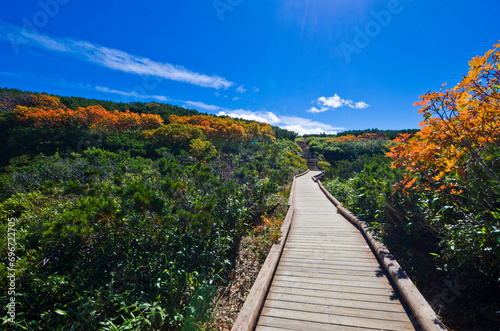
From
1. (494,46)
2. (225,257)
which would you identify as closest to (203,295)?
(225,257)

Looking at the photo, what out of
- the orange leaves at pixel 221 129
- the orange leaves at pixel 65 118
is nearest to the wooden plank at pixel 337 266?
the orange leaves at pixel 221 129

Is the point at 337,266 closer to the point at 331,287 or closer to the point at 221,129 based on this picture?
the point at 331,287

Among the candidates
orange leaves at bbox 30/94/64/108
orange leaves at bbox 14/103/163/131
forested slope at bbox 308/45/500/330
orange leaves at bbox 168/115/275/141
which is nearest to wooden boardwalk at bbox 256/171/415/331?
forested slope at bbox 308/45/500/330

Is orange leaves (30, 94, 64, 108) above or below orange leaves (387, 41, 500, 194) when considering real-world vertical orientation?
above

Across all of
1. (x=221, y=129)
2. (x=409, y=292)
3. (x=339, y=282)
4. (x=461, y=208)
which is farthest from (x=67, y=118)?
(x=461, y=208)

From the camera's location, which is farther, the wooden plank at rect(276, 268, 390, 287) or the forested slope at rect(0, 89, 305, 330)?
the wooden plank at rect(276, 268, 390, 287)

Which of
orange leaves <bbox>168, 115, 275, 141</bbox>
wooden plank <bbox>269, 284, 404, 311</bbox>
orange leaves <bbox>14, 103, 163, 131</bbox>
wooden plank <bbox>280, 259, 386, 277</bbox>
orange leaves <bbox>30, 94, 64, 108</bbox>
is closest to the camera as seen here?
wooden plank <bbox>269, 284, 404, 311</bbox>

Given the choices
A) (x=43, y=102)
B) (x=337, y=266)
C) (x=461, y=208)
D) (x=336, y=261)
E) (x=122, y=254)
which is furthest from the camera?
(x=43, y=102)

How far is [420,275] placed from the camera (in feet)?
12.0

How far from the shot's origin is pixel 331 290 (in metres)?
3.19

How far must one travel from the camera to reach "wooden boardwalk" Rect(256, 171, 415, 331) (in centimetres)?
260

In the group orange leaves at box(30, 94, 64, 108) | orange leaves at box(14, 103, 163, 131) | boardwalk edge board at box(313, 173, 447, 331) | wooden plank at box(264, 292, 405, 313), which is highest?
orange leaves at box(30, 94, 64, 108)

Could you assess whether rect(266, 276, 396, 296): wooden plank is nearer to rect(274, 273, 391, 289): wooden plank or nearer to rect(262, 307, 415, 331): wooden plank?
rect(274, 273, 391, 289): wooden plank

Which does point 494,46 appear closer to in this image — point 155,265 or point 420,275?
point 420,275
